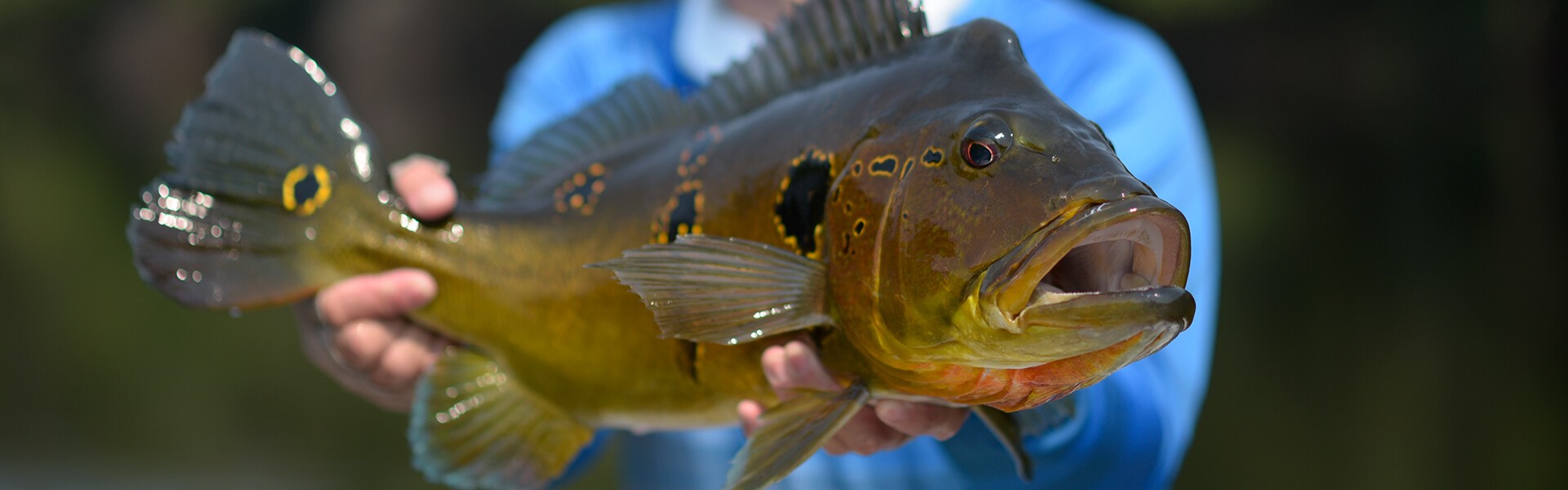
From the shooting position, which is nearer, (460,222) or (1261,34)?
(460,222)

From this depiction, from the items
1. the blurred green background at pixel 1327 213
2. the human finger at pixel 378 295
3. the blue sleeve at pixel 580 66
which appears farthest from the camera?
the blurred green background at pixel 1327 213

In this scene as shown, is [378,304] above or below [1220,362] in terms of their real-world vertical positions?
above

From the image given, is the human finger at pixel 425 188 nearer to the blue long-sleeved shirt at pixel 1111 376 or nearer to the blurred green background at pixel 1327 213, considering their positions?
the blue long-sleeved shirt at pixel 1111 376

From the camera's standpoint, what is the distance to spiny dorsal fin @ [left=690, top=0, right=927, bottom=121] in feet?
4.32

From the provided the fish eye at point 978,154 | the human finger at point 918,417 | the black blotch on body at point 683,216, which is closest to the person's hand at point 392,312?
the black blotch on body at point 683,216

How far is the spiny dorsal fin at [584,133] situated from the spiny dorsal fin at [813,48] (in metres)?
0.11

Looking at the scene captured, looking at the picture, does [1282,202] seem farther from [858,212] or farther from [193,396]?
[193,396]

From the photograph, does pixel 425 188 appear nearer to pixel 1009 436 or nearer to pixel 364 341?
pixel 364 341

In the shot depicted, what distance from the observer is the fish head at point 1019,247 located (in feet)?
3.08

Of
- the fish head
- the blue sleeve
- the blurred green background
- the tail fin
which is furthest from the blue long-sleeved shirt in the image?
the blurred green background

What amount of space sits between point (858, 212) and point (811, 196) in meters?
0.09

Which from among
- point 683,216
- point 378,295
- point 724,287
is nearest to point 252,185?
point 378,295

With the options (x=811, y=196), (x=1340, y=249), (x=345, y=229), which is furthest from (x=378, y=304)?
(x=1340, y=249)

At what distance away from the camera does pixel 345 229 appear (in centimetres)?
162
